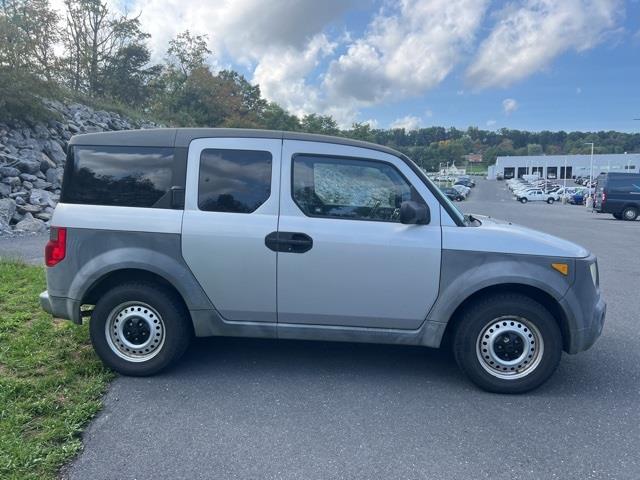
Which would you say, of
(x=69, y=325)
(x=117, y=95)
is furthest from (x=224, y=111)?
(x=69, y=325)

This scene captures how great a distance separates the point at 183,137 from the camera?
407cm

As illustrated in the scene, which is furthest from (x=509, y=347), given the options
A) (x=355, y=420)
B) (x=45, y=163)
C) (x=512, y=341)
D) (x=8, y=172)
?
(x=45, y=163)

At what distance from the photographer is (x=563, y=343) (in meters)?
3.89

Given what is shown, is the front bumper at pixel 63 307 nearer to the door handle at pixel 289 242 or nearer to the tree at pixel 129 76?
the door handle at pixel 289 242

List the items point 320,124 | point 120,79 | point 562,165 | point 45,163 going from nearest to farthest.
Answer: point 45,163 < point 120,79 < point 320,124 < point 562,165

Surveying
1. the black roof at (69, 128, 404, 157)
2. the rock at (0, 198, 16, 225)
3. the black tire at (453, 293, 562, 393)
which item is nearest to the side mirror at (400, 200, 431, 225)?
the black roof at (69, 128, 404, 157)

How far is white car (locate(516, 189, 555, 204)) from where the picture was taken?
161 ft

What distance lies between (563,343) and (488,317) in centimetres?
69

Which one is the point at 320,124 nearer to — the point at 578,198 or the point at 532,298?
the point at 578,198

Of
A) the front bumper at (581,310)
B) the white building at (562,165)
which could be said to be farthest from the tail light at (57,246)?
the white building at (562,165)

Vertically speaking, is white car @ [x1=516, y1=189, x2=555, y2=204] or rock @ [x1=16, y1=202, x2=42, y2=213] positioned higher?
white car @ [x1=516, y1=189, x2=555, y2=204]

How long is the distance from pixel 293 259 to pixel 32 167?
14085 millimetres

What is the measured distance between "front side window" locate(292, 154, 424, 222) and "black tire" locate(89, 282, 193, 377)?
4.66 ft

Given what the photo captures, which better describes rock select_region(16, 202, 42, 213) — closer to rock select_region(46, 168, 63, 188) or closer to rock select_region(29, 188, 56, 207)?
rock select_region(29, 188, 56, 207)
